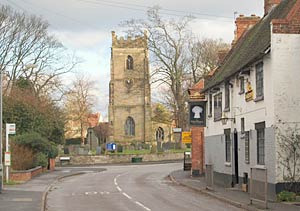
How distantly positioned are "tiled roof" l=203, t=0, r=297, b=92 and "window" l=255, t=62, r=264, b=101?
1.37 ft

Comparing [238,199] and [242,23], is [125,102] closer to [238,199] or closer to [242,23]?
[242,23]

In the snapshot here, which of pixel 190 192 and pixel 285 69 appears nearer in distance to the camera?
pixel 285 69

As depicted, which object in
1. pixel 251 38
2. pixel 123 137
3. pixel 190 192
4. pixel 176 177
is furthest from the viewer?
pixel 123 137

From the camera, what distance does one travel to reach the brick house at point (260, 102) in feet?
76.1

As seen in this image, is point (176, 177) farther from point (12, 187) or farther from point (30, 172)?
point (12, 187)

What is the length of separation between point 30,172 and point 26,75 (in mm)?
24735

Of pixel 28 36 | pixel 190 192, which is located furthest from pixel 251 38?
pixel 28 36

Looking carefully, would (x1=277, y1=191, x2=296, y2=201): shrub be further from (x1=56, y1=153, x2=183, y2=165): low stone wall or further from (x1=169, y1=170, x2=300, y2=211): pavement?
(x1=56, y1=153, x2=183, y2=165): low stone wall

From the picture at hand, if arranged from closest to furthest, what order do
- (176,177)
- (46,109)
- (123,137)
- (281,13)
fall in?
(281,13)
(176,177)
(46,109)
(123,137)

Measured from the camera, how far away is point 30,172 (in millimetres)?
38594

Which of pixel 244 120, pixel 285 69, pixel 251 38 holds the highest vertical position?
pixel 251 38

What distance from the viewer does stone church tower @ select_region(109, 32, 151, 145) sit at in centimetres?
10362

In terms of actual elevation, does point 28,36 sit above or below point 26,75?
above

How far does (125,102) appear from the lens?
105625 mm
